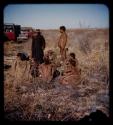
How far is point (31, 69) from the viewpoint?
1.50 m

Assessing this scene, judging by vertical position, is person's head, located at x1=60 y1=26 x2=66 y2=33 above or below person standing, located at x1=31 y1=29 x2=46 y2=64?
above

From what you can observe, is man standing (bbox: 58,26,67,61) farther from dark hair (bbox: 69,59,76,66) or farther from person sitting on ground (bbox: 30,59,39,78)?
person sitting on ground (bbox: 30,59,39,78)

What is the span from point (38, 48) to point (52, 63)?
0.13 m

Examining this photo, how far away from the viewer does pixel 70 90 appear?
4.83ft

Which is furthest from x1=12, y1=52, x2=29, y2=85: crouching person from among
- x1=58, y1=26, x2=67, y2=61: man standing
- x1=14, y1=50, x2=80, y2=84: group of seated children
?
x1=58, y1=26, x2=67, y2=61: man standing

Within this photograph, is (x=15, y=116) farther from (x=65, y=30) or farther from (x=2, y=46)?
(x=65, y=30)

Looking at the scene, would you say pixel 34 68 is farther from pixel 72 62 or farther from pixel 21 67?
pixel 72 62

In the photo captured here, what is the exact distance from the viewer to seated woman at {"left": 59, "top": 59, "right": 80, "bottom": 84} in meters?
1.48

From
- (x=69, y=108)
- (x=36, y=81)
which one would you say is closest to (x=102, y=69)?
(x=69, y=108)

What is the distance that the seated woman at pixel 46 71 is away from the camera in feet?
4.90

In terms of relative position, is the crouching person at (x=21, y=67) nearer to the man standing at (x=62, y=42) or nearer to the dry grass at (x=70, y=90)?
the dry grass at (x=70, y=90)

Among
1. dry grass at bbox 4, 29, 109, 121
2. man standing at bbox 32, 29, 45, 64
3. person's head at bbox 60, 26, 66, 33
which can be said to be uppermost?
person's head at bbox 60, 26, 66, 33

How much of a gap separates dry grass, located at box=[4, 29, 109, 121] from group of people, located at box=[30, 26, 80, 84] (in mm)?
32

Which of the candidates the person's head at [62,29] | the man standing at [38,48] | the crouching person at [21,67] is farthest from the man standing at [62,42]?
the crouching person at [21,67]
